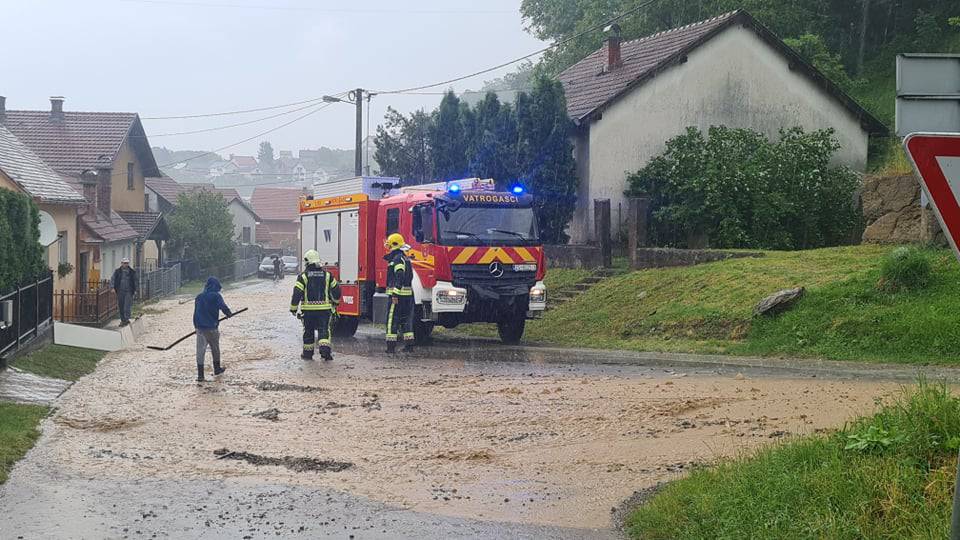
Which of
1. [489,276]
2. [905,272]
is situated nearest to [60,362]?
[489,276]

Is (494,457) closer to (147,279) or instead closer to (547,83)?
(547,83)

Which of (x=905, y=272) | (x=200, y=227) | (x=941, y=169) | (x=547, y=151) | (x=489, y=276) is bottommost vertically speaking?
(x=489, y=276)

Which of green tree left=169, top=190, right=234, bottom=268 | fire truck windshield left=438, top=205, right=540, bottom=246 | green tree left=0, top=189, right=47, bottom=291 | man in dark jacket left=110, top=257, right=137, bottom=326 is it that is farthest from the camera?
green tree left=169, top=190, right=234, bottom=268

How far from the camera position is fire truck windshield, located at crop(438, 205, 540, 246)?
17.8 meters

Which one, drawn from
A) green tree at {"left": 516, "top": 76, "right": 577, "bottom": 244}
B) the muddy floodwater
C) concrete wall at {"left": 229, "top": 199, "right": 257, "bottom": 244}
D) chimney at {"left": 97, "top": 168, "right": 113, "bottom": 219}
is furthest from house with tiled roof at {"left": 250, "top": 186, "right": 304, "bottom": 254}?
the muddy floodwater

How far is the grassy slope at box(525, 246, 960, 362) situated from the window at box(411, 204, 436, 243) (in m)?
3.30

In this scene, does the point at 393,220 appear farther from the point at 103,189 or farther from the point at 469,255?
the point at 103,189

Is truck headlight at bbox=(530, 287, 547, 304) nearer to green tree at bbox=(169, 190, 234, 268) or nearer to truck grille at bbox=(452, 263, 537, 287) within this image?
truck grille at bbox=(452, 263, 537, 287)

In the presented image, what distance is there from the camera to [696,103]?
2902cm

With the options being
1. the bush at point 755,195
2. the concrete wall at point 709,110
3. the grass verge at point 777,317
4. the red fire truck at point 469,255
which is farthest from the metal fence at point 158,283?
the grass verge at point 777,317

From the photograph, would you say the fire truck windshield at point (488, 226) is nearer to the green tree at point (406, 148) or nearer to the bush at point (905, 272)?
the bush at point (905, 272)

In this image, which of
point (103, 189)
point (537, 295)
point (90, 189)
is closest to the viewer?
point (537, 295)

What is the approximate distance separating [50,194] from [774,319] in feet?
60.8

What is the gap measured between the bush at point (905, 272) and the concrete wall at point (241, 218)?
71973 millimetres
